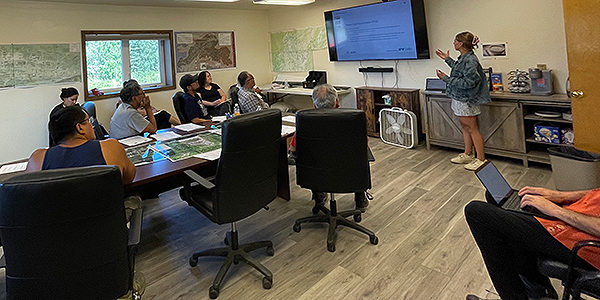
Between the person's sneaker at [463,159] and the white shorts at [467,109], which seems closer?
the white shorts at [467,109]

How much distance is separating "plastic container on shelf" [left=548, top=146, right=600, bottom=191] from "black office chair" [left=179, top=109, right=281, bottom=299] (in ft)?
8.54

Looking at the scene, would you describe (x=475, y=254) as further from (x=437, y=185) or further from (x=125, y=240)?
(x=125, y=240)

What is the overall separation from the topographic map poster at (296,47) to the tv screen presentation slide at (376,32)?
57 cm

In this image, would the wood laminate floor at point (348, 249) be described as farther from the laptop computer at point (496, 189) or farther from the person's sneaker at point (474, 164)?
A: the laptop computer at point (496, 189)

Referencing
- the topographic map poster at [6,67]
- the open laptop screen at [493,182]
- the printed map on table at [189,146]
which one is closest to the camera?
the open laptop screen at [493,182]

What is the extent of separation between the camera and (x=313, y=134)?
243cm

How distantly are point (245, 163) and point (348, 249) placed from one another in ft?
3.45

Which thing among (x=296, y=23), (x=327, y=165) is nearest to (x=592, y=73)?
(x=327, y=165)

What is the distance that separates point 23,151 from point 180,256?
367cm

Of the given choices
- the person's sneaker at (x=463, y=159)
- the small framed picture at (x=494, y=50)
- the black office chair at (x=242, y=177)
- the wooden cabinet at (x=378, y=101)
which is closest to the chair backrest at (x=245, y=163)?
the black office chair at (x=242, y=177)

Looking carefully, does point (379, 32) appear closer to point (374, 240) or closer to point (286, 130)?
point (286, 130)

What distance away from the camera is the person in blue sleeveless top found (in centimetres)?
185

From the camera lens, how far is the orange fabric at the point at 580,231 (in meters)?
1.40

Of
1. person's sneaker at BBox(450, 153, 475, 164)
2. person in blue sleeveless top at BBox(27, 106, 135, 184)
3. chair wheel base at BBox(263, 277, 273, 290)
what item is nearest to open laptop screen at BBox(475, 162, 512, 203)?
chair wheel base at BBox(263, 277, 273, 290)
